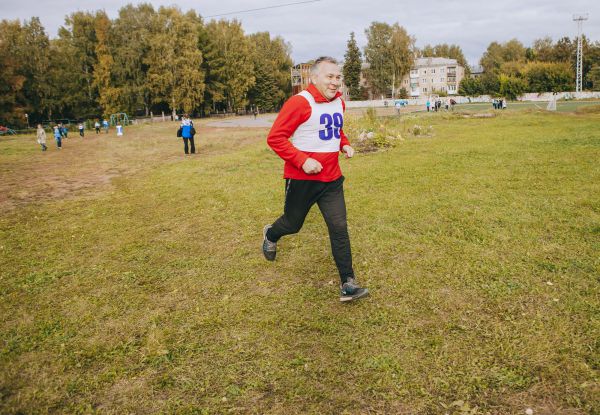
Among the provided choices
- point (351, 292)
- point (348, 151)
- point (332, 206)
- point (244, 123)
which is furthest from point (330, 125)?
point (244, 123)

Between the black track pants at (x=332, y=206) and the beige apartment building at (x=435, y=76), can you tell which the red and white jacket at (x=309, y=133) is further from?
the beige apartment building at (x=435, y=76)

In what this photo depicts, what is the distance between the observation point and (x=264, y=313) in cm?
407

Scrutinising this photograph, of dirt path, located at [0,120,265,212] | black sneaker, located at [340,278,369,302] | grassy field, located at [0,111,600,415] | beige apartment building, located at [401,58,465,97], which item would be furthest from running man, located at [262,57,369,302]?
beige apartment building, located at [401,58,465,97]

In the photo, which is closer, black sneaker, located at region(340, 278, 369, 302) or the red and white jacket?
the red and white jacket

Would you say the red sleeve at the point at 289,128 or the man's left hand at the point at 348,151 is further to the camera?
the man's left hand at the point at 348,151

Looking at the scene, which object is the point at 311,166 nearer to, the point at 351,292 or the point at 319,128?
the point at 319,128

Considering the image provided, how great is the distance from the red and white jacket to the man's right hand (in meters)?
0.05

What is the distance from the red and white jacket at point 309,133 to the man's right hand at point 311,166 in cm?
5

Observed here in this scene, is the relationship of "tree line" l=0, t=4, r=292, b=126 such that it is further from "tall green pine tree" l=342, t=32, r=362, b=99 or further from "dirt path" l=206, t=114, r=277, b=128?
"tall green pine tree" l=342, t=32, r=362, b=99

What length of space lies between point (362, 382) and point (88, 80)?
64414 mm

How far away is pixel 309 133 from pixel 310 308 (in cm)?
175

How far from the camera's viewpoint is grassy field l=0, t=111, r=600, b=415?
116 inches

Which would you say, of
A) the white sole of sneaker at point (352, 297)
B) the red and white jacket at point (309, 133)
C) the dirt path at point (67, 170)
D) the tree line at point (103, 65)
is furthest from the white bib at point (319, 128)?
the tree line at point (103, 65)

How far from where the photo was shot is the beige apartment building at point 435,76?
12256 cm
